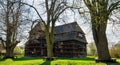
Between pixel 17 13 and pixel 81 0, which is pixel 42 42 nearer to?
pixel 17 13

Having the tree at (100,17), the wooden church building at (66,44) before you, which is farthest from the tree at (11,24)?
the tree at (100,17)

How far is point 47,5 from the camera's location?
98.5 feet

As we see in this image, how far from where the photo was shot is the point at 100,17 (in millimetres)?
17844

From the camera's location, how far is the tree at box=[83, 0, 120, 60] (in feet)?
59.2

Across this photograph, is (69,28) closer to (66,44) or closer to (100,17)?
(66,44)

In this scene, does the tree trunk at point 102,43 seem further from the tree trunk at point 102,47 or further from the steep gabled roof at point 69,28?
the steep gabled roof at point 69,28

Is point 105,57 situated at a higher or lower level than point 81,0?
lower

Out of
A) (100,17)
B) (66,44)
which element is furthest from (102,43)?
(66,44)

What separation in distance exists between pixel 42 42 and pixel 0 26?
22572 mm

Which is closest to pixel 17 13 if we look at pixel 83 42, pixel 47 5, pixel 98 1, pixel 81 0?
pixel 47 5

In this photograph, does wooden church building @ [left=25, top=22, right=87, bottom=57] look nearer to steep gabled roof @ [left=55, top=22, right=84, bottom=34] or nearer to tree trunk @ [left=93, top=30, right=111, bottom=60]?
steep gabled roof @ [left=55, top=22, right=84, bottom=34]

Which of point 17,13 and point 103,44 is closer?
point 103,44

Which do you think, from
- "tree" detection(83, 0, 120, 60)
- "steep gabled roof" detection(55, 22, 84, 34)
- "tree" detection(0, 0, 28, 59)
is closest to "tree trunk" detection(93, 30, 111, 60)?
"tree" detection(83, 0, 120, 60)

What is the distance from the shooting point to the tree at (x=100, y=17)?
18.0 metres
